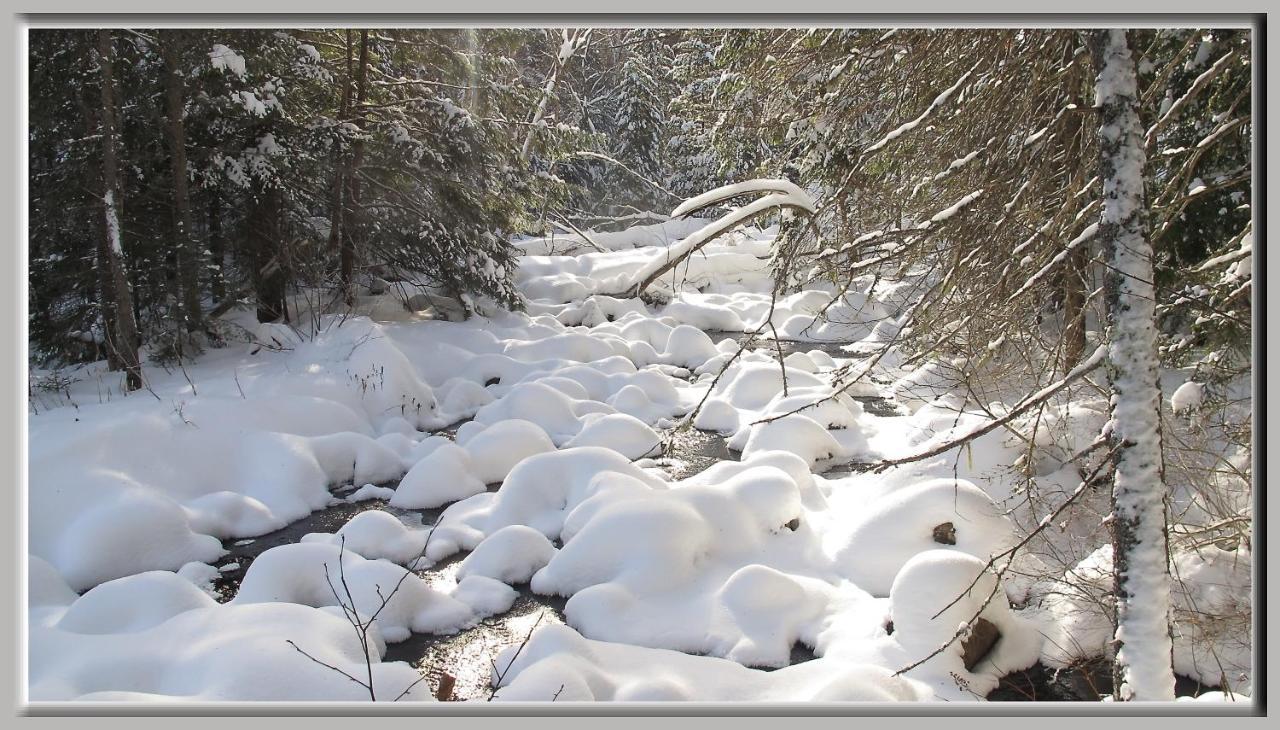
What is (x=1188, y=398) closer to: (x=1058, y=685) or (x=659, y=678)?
(x=1058, y=685)

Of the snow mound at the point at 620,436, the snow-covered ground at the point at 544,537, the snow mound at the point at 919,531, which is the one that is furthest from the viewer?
the snow mound at the point at 620,436

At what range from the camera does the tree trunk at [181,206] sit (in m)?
5.88

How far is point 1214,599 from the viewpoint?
2.74 m

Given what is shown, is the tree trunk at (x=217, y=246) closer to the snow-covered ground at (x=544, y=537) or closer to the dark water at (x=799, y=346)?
the snow-covered ground at (x=544, y=537)

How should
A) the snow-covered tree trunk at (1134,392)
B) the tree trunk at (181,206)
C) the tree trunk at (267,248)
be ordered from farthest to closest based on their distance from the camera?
the tree trunk at (267,248)
the tree trunk at (181,206)
the snow-covered tree trunk at (1134,392)

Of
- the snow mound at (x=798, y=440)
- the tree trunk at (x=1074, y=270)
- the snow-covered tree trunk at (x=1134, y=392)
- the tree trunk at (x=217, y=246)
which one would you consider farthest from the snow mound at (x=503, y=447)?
the snow-covered tree trunk at (x=1134, y=392)

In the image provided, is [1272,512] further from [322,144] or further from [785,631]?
[322,144]

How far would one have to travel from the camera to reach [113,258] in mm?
5148

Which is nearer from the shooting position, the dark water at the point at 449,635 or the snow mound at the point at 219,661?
the snow mound at the point at 219,661

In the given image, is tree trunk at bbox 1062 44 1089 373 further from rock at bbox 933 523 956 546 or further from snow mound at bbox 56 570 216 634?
snow mound at bbox 56 570 216 634

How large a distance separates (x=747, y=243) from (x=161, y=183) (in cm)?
848

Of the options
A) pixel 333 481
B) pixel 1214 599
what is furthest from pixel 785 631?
→ pixel 333 481

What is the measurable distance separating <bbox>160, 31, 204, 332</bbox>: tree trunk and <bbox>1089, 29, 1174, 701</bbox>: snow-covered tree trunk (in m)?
6.40

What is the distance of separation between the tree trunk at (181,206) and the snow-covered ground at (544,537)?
62 centimetres
